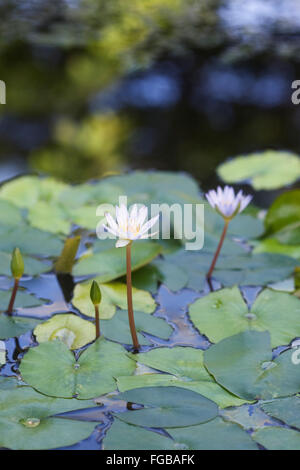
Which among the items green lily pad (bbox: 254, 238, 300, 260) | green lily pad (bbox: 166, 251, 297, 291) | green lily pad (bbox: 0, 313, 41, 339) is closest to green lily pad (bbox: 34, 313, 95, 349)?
green lily pad (bbox: 0, 313, 41, 339)

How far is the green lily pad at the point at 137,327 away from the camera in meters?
1.35

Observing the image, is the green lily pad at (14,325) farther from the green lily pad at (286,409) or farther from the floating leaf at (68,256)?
the green lily pad at (286,409)

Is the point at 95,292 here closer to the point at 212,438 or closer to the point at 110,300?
the point at 110,300

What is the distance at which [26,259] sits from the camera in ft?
5.54

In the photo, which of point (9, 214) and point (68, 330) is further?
point (9, 214)

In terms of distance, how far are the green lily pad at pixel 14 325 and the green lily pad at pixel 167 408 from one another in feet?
1.19

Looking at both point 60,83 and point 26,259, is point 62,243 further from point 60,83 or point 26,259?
point 60,83

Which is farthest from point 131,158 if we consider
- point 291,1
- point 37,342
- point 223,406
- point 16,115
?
point 291,1

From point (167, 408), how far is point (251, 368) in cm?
22

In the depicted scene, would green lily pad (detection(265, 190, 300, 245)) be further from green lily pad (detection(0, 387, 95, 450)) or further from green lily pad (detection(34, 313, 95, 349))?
green lily pad (detection(0, 387, 95, 450))

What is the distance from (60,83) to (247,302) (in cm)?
200

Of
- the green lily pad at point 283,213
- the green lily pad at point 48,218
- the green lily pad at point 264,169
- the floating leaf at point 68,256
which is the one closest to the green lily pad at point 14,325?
the floating leaf at point 68,256

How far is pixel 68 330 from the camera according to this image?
1.38 metres

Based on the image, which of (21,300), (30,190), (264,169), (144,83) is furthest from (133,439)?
(144,83)
